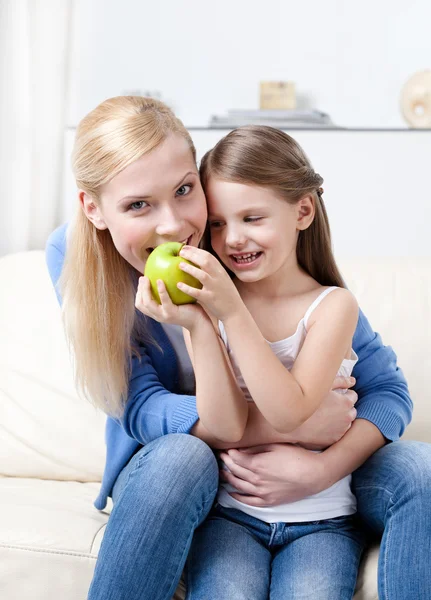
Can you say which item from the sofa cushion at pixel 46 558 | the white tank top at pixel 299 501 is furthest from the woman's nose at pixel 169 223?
the sofa cushion at pixel 46 558

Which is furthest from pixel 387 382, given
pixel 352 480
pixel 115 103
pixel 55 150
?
pixel 55 150

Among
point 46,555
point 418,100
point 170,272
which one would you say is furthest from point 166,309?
point 418,100

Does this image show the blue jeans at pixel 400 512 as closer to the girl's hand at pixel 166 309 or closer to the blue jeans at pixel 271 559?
the blue jeans at pixel 271 559

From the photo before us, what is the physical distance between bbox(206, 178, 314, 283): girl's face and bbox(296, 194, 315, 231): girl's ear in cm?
3

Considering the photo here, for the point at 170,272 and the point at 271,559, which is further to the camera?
the point at 271,559

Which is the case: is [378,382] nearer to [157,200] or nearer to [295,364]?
[295,364]

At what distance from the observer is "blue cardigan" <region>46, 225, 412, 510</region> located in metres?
1.34

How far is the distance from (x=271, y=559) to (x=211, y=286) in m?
0.46

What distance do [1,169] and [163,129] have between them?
4.19 feet

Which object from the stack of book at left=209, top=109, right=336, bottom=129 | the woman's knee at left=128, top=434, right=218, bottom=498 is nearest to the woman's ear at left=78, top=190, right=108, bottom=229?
the woman's knee at left=128, top=434, right=218, bottom=498

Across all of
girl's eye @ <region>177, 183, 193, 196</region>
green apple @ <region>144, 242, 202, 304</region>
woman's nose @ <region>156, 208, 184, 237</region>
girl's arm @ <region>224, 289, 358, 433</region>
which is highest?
girl's eye @ <region>177, 183, 193, 196</region>

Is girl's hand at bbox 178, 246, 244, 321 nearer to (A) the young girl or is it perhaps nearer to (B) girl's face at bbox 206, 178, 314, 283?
(A) the young girl

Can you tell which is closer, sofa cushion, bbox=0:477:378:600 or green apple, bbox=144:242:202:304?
green apple, bbox=144:242:202:304

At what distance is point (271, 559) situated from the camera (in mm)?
1258
